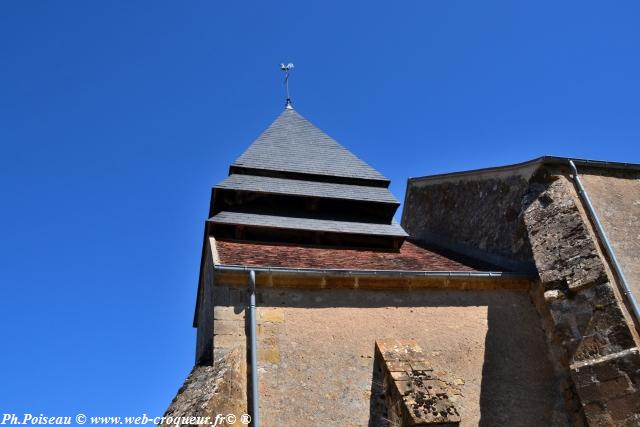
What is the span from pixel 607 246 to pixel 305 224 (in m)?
4.50

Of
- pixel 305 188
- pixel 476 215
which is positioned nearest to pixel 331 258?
pixel 305 188

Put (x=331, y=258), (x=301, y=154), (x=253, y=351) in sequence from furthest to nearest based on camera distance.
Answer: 1. (x=301, y=154)
2. (x=331, y=258)
3. (x=253, y=351)

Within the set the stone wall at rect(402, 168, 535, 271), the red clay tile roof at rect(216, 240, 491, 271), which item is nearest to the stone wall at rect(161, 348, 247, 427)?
the red clay tile roof at rect(216, 240, 491, 271)

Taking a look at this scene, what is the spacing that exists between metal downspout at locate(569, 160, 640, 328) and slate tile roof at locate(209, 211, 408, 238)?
287cm

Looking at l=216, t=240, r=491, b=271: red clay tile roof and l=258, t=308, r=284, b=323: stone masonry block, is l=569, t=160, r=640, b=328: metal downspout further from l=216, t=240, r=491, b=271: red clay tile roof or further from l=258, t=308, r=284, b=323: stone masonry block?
l=258, t=308, r=284, b=323: stone masonry block

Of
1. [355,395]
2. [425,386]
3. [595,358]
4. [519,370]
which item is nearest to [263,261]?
[355,395]

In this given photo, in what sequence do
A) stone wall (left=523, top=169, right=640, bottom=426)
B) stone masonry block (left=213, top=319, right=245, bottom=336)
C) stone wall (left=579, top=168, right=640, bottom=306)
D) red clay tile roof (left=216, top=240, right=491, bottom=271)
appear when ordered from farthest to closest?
red clay tile roof (left=216, top=240, right=491, bottom=271)
stone wall (left=579, top=168, right=640, bottom=306)
stone masonry block (left=213, top=319, right=245, bottom=336)
stone wall (left=523, top=169, right=640, bottom=426)

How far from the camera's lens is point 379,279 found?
8.00 meters

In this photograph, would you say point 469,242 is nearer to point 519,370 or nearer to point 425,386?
point 519,370

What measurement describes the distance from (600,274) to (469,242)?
311cm

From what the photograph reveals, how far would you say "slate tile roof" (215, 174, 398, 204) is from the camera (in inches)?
408

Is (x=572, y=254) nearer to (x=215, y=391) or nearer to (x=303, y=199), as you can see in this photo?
(x=303, y=199)

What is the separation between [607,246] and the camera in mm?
7809

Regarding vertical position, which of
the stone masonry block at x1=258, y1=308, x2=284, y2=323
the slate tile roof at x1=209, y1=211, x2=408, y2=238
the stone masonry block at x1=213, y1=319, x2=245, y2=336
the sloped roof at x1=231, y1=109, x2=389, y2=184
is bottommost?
the stone masonry block at x1=213, y1=319, x2=245, y2=336
